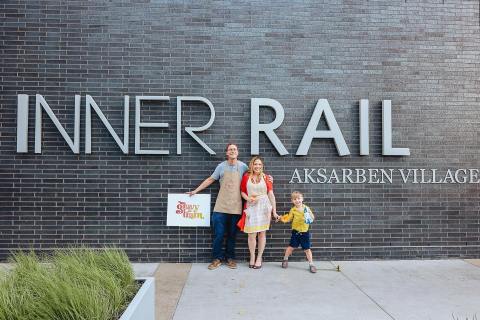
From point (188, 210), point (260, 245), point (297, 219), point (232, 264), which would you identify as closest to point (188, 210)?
point (188, 210)

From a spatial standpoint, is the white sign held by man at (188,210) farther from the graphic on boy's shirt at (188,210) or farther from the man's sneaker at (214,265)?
the man's sneaker at (214,265)

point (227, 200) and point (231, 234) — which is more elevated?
point (227, 200)

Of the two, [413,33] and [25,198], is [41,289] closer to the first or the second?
[25,198]

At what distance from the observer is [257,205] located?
21.1 ft

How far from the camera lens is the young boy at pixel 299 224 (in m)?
6.32

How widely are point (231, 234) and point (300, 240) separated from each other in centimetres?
Answer: 108

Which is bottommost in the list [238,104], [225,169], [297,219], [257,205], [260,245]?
[260,245]

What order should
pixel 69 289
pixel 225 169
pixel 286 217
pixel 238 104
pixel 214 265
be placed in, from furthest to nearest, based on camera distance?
pixel 238 104
pixel 225 169
pixel 214 265
pixel 286 217
pixel 69 289

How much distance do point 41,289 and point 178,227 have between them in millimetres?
3682

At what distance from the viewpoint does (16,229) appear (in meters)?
6.70

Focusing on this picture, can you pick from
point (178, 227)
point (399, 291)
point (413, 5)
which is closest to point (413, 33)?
point (413, 5)

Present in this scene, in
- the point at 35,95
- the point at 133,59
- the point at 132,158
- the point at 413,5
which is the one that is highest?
the point at 413,5

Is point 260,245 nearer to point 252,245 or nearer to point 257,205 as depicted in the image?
point 252,245

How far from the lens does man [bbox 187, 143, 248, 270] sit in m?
6.53
